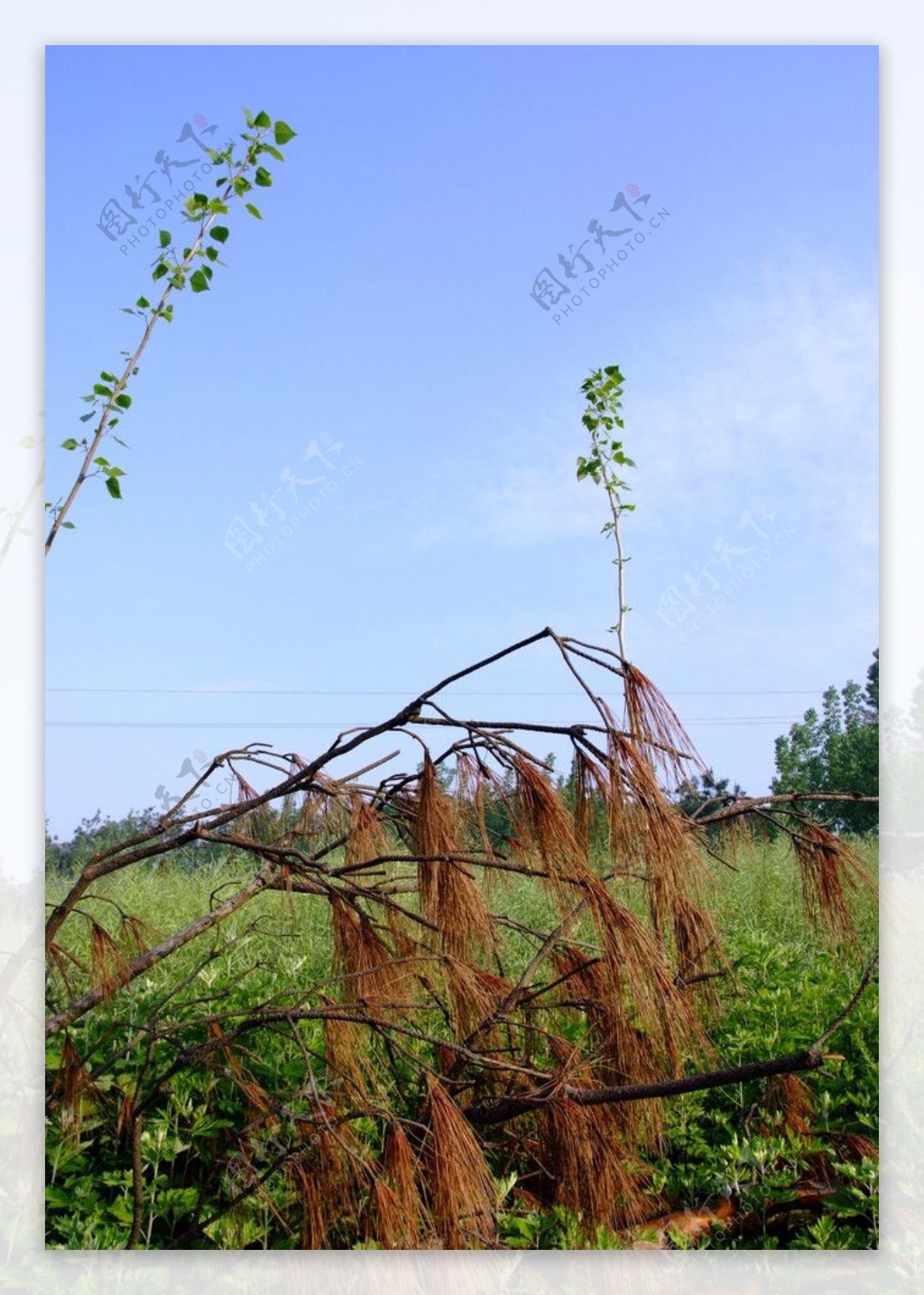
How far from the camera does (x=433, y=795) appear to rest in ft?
5.04

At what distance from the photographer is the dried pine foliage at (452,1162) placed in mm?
1372

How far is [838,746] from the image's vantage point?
2.35 metres

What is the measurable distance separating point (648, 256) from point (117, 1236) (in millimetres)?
1830

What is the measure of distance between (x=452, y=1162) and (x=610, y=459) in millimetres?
1466

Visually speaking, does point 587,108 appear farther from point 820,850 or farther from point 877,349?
point 820,850

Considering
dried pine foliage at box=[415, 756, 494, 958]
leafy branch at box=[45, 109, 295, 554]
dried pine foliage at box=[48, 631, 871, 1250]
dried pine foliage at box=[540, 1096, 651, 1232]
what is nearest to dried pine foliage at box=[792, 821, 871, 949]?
dried pine foliage at box=[48, 631, 871, 1250]

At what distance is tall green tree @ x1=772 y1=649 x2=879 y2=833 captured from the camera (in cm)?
219

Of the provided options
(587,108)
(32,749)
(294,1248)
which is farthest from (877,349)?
(294,1248)

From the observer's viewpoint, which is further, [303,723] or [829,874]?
[303,723]

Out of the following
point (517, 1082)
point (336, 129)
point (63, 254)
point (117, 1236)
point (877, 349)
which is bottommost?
point (117, 1236)

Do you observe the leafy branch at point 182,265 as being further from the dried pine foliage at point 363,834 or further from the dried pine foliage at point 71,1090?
the dried pine foliage at point 71,1090

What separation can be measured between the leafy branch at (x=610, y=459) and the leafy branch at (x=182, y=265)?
0.79m

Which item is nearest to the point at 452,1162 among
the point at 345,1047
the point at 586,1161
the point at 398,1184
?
the point at 398,1184

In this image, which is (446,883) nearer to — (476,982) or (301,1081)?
(476,982)
